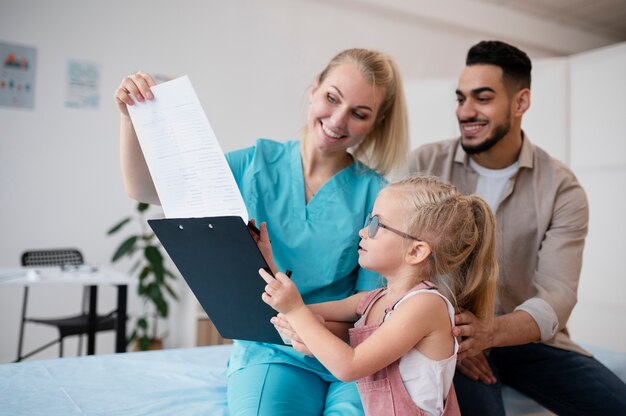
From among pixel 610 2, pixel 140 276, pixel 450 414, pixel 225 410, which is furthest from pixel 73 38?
pixel 610 2

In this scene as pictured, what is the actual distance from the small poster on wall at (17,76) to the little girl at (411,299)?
300cm

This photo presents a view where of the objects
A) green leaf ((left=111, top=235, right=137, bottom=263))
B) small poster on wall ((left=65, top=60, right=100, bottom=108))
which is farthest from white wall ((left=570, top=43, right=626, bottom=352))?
small poster on wall ((left=65, top=60, right=100, bottom=108))

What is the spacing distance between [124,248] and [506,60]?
2.71m

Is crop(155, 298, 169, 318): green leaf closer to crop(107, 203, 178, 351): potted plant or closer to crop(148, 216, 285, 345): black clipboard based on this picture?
crop(107, 203, 178, 351): potted plant

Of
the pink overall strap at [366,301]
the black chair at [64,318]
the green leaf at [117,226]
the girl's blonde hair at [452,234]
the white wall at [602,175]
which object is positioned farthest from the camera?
the green leaf at [117,226]

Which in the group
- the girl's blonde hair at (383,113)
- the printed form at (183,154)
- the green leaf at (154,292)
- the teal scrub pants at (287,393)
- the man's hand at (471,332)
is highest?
the girl's blonde hair at (383,113)

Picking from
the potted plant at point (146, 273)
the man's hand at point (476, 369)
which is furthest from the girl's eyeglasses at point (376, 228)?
the potted plant at point (146, 273)

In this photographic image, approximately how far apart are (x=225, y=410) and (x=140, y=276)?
245 centimetres

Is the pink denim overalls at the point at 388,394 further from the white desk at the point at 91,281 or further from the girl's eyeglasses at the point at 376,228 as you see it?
the white desk at the point at 91,281

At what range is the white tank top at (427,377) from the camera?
1.05 meters

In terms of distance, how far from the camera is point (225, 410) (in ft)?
4.28

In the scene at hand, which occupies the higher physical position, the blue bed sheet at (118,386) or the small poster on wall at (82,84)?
the small poster on wall at (82,84)

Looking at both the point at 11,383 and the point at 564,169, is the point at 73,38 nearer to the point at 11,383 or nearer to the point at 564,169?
the point at 11,383

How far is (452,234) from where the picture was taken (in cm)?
114
